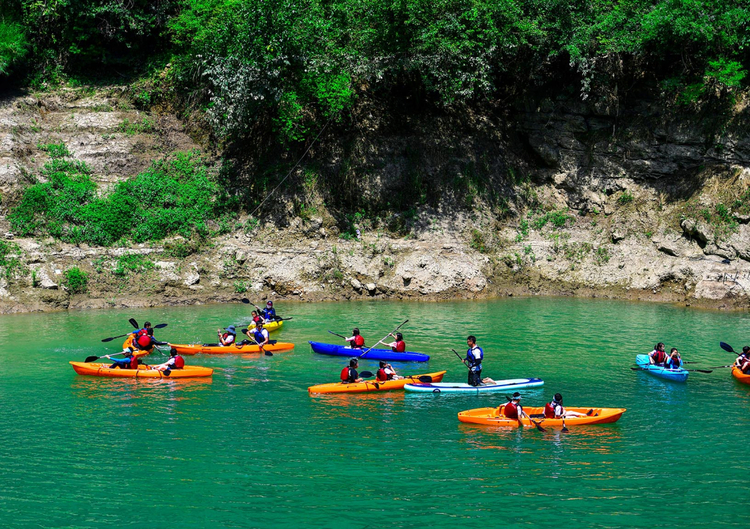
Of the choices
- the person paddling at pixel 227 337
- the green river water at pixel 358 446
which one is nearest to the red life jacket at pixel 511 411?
the green river water at pixel 358 446

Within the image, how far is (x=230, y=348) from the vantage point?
23203 millimetres

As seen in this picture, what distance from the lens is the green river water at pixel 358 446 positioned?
12133mm

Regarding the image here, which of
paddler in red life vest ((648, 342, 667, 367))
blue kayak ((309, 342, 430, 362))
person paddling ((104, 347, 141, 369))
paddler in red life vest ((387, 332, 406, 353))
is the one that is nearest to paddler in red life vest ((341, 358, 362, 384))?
blue kayak ((309, 342, 430, 362))

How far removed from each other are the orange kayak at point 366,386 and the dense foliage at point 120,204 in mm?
16634

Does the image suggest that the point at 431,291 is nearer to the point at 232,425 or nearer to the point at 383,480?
the point at 232,425

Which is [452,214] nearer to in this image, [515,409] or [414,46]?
[414,46]

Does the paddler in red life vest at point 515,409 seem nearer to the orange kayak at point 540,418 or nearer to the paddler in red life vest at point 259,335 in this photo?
the orange kayak at point 540,418

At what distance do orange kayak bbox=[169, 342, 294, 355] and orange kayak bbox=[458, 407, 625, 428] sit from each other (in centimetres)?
850

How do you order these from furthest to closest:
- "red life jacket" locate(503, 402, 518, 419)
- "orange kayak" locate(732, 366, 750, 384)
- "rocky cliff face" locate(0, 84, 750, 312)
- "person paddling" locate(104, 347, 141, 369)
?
1. "rocky cliff face" locate(0, 84, 750, 312)
2. "person paddling" locate(104, 347, 141, 369)
3. "orange kayak" locate(732, 366, 750, 384)
4. "red life jacket" locate(503, 402, 518, 419)

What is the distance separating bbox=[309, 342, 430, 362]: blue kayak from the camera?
22.2 m

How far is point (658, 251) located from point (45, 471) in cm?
2856

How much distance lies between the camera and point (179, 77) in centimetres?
3806

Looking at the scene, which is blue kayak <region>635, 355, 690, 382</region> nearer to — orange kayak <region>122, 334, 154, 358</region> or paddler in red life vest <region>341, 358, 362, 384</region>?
paddler in red life vest <region>341, 358, 362, 384</region>

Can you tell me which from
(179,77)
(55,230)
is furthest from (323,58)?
(55,230)
